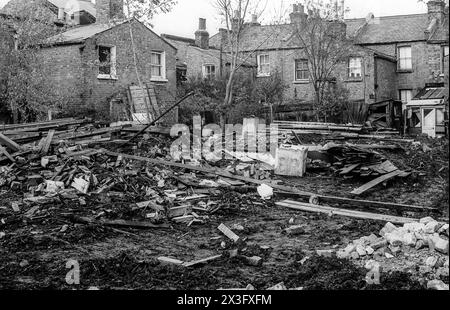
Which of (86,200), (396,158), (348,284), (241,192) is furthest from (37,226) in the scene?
(396,158)

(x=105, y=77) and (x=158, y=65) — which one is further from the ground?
(x=158, y=65)

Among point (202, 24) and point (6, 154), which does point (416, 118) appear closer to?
point (202, 24)

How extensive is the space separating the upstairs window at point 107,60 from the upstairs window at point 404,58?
68.4 feet

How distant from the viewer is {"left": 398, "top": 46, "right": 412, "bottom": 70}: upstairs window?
3572 centimetres

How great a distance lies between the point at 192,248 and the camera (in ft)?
27.2

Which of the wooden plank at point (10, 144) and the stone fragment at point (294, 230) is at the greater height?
the wooden plank at point (10, 144)

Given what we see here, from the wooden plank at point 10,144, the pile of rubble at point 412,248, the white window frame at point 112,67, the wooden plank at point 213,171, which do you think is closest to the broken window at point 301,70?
the white window frame at point 112,67

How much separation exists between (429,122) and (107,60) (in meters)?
18.4

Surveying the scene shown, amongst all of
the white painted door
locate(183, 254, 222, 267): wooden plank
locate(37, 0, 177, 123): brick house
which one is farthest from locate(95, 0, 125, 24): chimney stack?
locate(183, 254, 222, 267): wooden plank

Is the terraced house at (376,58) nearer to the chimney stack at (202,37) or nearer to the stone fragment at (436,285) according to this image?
the chimney stack at (202,37)

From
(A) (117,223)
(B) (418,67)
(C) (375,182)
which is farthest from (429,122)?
(A) (117,223)

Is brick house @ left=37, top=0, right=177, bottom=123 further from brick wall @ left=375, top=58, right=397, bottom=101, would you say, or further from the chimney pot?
brick wall @ left=375, top=58, right=397, bottom=101

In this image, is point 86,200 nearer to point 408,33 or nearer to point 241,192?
point 241,192

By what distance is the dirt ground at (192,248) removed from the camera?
6.20m
